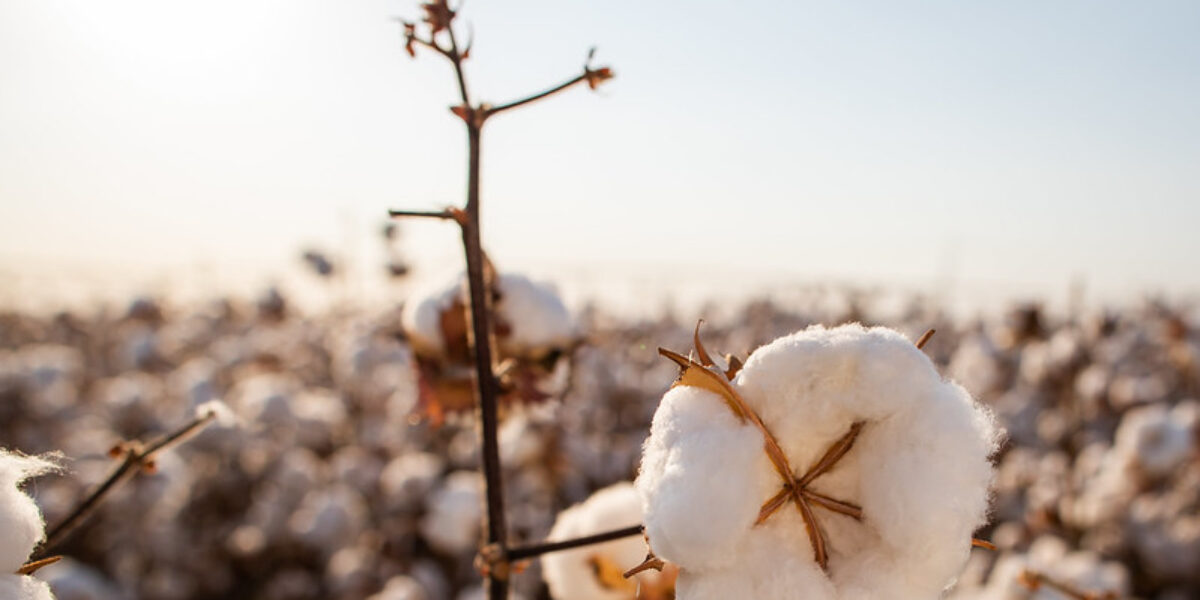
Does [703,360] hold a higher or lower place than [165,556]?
higher

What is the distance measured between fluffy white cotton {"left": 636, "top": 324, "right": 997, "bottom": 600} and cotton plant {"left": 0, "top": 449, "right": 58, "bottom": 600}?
49 cm

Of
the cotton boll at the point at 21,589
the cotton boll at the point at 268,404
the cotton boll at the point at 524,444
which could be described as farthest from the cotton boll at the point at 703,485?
the cotton boll at the point at 268,404

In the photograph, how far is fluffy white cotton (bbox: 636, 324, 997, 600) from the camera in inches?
23.8

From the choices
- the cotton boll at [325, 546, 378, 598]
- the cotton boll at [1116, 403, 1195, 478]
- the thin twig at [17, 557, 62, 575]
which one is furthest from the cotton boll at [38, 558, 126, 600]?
the cotton boll at [1116, 403, 1195, 478]

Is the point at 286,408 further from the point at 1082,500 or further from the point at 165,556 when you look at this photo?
the point at 1082,500

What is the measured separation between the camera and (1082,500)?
621 cm

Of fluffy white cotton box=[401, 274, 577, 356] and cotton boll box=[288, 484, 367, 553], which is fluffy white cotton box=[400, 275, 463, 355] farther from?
cotton boll box=[288, 484, 367, 553]

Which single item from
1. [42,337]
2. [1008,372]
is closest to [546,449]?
[1008,372]

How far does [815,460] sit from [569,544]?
290 mm

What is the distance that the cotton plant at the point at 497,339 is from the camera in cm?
134

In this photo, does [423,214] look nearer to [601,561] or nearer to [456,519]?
[601,561]

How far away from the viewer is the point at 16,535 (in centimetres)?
63

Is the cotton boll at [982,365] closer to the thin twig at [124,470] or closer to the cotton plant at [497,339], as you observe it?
the cotton plant at [497,339]

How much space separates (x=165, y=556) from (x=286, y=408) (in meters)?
1.76
